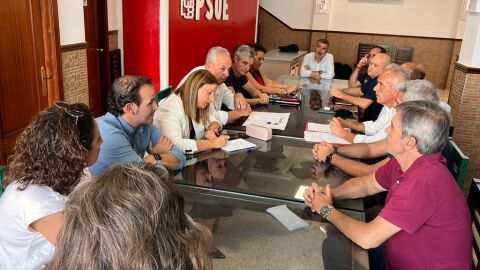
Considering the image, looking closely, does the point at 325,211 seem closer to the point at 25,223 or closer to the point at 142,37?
the point at 25,223

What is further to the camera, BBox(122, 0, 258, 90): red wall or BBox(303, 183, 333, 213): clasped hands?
→ BBox(122, 0, 258, 90): red wall

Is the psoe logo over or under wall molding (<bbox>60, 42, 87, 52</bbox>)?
over

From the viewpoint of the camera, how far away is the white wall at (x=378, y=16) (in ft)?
27.8

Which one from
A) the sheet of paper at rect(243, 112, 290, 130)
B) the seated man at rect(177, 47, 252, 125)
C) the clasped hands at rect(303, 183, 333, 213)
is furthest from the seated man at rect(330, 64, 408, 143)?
the clasped hands at rect(303, 183, 333, 213)

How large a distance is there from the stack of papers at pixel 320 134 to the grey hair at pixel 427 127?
106 centimetres

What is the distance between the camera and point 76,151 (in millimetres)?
1181

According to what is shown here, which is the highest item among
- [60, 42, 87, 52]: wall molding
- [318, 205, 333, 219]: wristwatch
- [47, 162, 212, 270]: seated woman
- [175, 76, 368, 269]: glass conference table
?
[60, 42, 87, 52]: wall molding

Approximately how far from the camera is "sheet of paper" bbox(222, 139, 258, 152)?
2.23 meters

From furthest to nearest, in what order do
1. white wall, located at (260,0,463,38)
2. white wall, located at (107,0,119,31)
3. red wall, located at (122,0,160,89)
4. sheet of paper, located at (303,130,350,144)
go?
white wall, located at (260,0,463,38) → white wall, located at (107,0,119,31) → red wall, located at (122,0,160,89) → sheet of paper, located at (303,130,350,144)

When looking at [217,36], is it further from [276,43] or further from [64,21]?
[276,43]

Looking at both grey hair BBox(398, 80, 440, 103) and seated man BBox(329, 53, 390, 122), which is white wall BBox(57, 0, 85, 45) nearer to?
seated man BBox(329, 53, 390, 122)

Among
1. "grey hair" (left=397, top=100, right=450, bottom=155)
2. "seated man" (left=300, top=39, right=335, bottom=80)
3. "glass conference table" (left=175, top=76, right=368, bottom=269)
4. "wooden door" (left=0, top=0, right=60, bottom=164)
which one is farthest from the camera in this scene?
"seated man" (left=300, top=39, right=335, bottom=80)

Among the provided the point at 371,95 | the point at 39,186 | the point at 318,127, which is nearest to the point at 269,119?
the point at 318,127

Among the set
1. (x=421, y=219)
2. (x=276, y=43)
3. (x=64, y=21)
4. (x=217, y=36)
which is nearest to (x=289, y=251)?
(x=421, y=219)
